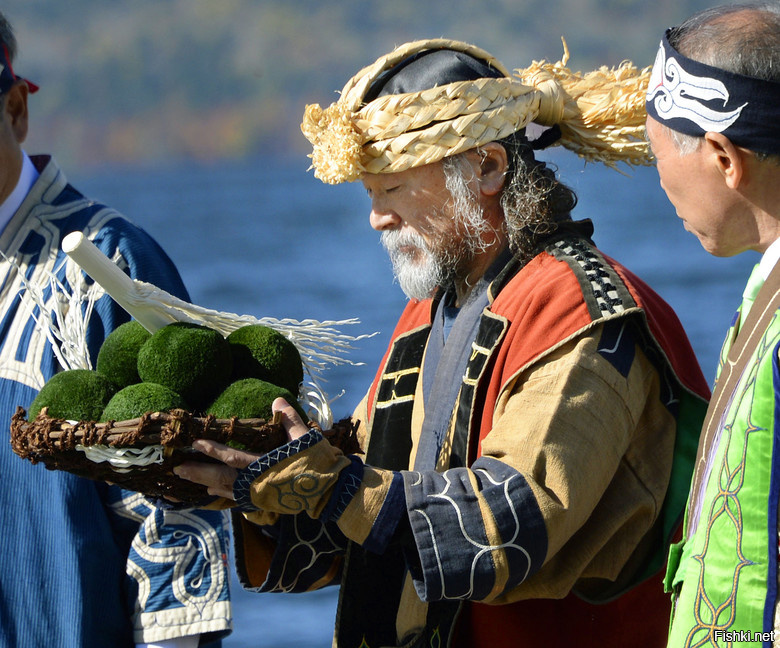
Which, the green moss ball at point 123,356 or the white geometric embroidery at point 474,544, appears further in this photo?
the green moss ball at point 123,356

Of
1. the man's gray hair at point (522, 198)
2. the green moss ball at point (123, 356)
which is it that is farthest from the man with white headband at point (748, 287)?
the green moss ball at point (123, 356)

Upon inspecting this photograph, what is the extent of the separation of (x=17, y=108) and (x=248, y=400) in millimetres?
1456

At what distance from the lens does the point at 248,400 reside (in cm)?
205

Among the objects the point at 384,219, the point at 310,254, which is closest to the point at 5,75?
the point at 384,219

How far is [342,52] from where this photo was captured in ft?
125

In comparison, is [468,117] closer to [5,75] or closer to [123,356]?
[123,356]

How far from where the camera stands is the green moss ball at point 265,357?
2.19 m

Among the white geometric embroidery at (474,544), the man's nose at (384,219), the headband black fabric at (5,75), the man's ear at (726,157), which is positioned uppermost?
the headband black fabric at (5,75)

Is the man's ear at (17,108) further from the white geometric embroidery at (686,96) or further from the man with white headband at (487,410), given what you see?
the white geometric embroidery at (686,96)

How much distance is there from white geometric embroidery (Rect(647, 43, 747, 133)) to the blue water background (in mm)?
680

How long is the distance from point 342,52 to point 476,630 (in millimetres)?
37071

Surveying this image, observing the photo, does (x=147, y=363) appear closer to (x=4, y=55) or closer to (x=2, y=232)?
(x=2, y=232)

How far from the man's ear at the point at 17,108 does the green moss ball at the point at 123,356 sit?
44.0 inches

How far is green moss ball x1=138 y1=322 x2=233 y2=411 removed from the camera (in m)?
2.07
